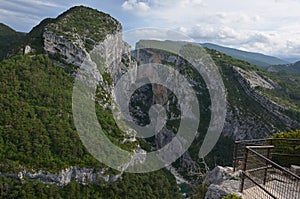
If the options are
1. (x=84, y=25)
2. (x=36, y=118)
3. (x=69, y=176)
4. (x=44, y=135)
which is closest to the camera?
(x=69, y=176)

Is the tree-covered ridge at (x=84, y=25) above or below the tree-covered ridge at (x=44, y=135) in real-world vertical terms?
above

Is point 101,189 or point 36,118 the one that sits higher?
point 36,118

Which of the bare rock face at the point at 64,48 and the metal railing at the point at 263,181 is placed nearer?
the metal railing at the point at 263,181

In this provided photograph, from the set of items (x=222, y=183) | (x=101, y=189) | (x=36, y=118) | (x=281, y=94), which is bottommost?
(x=101, y=189)

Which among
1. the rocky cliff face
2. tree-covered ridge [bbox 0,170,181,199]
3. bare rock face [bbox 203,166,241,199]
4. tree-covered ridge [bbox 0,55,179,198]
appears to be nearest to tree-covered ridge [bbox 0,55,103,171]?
tree-covered ridge [bbox 0,55,179,198]

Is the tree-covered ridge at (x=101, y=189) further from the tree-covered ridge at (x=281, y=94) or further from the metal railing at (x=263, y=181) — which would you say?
the tree-covered ridge at (x=281, y=94)

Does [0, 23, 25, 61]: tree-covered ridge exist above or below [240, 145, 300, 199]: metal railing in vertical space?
above

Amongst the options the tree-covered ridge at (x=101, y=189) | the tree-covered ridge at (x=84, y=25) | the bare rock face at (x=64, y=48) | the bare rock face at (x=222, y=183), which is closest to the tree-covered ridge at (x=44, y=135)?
the tree-covered ridge at (x=101, y=189)

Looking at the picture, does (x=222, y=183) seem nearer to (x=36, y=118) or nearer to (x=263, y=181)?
(x=263, y=181)

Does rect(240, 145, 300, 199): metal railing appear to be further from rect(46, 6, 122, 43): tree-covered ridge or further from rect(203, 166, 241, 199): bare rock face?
rect(46, 6, 122, 43): tree-covered ridge

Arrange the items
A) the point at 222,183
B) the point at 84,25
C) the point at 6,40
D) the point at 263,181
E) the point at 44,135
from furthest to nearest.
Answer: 1. the point at 6,40
2. the point at 84,25
3. the point at 44,135
4. the point at 222,183
5. the point at 263,181

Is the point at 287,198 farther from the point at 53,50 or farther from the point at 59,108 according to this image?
the point at 53,50

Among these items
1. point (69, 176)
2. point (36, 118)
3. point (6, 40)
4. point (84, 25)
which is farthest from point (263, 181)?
point (6, 40)
